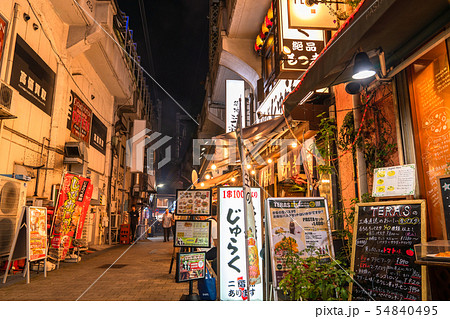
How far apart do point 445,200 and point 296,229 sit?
1.84 m

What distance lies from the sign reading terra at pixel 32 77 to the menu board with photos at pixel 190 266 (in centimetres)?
644

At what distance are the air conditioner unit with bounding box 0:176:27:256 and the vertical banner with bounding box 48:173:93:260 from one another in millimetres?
1268

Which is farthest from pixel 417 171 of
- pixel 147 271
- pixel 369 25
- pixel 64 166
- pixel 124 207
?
pixel 124 207

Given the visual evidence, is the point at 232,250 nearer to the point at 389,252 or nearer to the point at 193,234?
the point at 389,252

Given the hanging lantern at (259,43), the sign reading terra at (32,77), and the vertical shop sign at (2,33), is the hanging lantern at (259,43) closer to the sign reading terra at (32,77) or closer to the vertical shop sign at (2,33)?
the sign reading terra at (32,77)

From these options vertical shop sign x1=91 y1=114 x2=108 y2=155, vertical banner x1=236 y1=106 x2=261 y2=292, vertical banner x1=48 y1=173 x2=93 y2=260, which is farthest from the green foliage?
vertical shop sign x1=91 y1=114 x2=108 y2=155

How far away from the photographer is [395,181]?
4039 millimetres

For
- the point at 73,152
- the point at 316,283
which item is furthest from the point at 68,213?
the point at 316,283

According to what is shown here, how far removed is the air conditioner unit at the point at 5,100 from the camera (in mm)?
6598

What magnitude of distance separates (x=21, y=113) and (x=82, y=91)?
5.17m

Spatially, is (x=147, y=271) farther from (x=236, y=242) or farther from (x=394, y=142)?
(x=394, y=142)

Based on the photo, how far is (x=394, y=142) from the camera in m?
4.70

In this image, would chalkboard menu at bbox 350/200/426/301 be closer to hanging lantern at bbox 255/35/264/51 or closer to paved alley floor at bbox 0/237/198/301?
paved alley floor at bbox 0/237/198/301

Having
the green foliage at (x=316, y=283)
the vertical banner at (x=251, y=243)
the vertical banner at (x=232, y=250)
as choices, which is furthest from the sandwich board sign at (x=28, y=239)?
the green foliage at (x=316, y=283)
